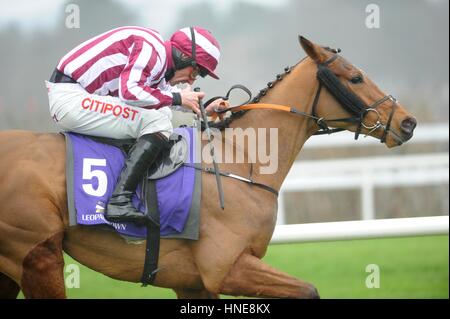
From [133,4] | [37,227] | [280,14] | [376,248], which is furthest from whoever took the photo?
[280,14]

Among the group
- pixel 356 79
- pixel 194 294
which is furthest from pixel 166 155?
pixel 356 79

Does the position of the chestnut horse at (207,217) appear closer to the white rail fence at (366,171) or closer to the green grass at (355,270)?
the green grass at (355,270)

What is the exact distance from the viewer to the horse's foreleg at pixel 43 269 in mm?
4500

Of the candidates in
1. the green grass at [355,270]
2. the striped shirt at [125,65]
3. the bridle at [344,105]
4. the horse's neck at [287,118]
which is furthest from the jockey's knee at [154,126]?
the green grass at [355,270]

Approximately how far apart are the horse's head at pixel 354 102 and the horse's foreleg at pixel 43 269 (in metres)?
1.84

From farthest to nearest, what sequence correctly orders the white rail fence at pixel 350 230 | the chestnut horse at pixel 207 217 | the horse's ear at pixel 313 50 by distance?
the white rail fence at pixel 350 230 → the horse's ear at pixel 313 50 → the chestnut horse at pixel 207 217

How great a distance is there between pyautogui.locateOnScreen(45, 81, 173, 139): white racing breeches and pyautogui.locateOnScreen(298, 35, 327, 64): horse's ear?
99cm

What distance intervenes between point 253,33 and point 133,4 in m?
3.53

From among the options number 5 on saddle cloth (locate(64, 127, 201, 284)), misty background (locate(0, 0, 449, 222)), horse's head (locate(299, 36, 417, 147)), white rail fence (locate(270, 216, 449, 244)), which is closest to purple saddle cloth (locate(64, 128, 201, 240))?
number 5 on saddle cloth (locate(64, 127, 201, 284))

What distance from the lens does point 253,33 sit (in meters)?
17.4

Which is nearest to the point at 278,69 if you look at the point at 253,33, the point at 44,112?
the point at 253,33

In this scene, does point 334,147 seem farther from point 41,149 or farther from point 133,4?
point 41,149

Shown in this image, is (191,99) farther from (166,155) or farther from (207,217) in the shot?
(207,217)

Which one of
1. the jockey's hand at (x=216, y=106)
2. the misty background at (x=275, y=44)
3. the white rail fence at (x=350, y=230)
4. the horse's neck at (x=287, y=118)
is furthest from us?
the misty background at (x=275, y=44)
